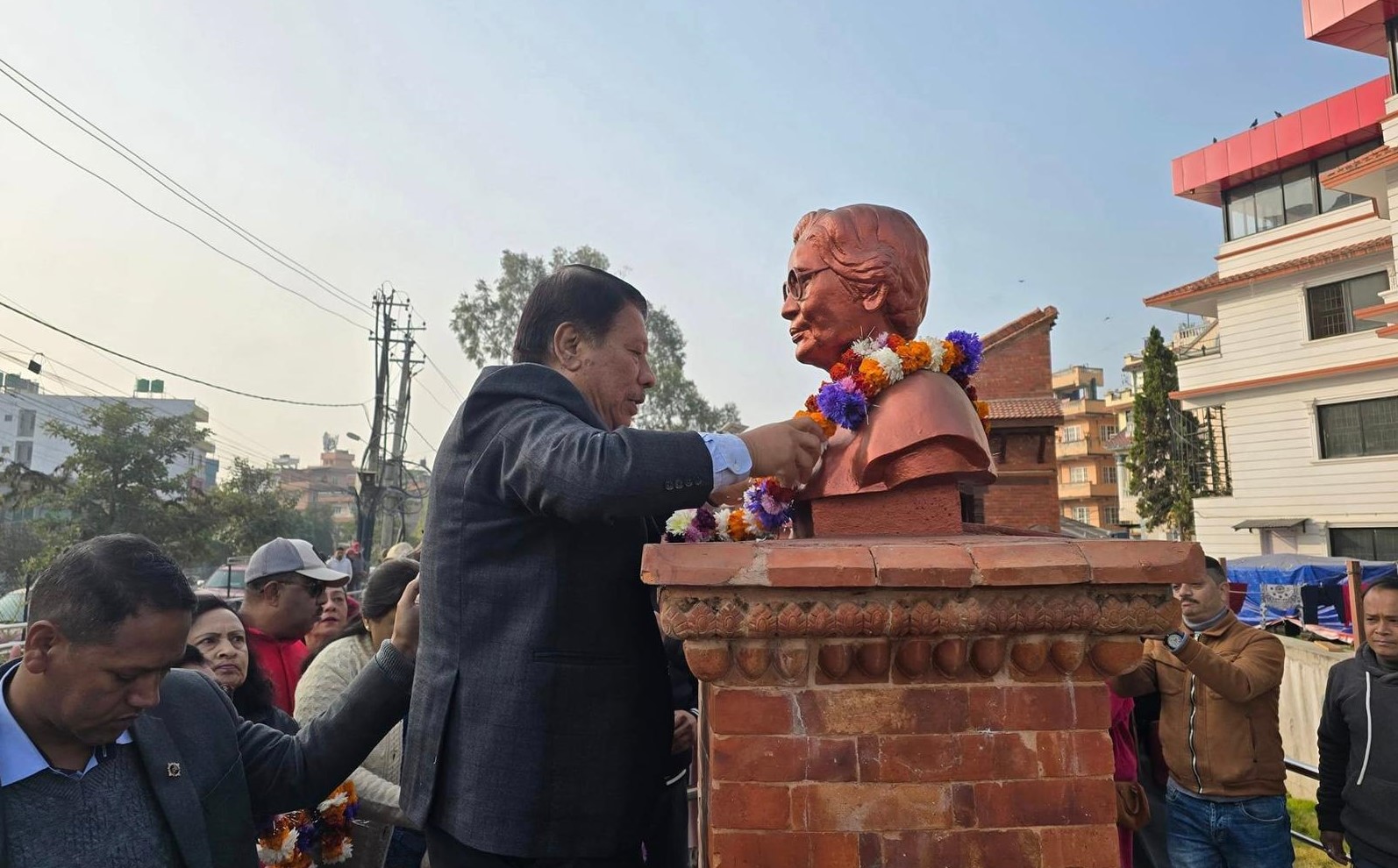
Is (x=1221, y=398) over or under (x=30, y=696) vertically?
over

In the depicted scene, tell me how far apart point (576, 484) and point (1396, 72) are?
2155 centimetres

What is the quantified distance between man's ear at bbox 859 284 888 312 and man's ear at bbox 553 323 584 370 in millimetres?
924

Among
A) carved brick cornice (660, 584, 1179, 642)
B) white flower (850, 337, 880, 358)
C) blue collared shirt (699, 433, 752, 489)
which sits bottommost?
carved brick cornice (660, 584, 1179, 642)

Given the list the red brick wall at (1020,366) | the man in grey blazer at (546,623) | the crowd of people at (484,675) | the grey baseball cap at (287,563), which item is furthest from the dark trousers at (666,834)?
the red brick wall at (1020,366)

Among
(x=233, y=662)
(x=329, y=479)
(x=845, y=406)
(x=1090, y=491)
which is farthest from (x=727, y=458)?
(x=329, y=479)

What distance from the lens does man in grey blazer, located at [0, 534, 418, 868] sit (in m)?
1.71

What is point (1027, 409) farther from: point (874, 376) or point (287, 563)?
point (874, 376)

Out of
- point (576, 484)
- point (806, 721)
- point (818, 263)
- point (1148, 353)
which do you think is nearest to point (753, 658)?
point (806, 721)

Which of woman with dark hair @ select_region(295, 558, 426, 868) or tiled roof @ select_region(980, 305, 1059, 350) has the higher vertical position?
tiled roof @ select_region(980, 305, 1059, 350)

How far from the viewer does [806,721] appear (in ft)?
5.42

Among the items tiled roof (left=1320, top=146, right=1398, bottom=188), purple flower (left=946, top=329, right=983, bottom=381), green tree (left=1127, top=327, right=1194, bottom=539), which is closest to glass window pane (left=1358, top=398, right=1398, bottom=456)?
tiled roof (left=1320, top=146, right=1398, bottom=188)

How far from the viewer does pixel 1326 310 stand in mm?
21531

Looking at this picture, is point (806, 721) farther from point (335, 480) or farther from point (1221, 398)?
point (335, 480)

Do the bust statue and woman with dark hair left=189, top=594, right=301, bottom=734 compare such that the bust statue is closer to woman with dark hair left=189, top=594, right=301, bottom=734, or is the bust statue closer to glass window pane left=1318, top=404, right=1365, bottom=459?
woman with dark hair left=189, top=594, right=301, bottom=734
